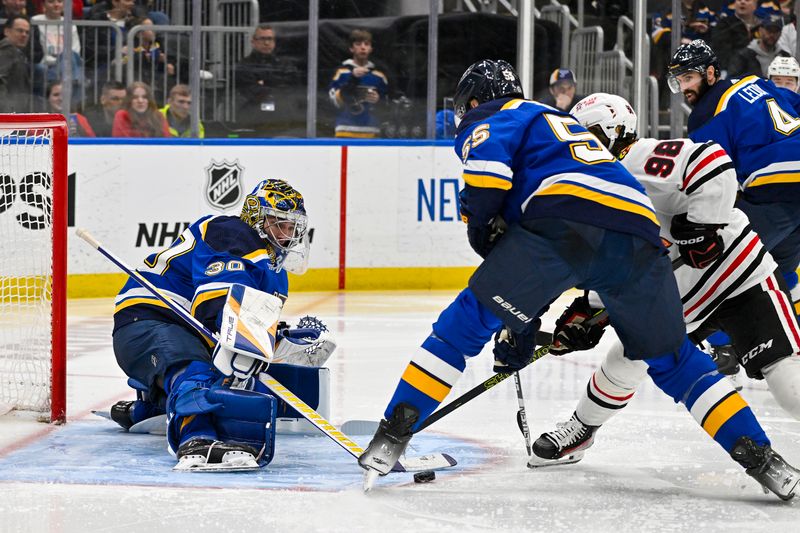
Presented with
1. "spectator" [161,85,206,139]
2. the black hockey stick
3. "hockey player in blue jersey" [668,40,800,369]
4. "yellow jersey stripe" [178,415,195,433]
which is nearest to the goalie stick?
the black hockey stick

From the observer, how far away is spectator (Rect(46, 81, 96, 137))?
7.14 metres

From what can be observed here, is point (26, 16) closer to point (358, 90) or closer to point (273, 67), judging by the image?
point (273, 67)

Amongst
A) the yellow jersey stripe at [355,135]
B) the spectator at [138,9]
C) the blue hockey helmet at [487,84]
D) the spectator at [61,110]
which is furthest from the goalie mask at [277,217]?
the yellow jersey stripe at [355,135]

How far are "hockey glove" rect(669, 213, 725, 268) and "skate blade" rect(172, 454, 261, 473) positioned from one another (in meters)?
1.18

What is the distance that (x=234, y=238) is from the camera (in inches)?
135

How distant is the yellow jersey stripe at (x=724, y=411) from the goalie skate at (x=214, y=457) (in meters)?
1.10

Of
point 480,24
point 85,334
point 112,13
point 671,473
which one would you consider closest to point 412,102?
point 480,24

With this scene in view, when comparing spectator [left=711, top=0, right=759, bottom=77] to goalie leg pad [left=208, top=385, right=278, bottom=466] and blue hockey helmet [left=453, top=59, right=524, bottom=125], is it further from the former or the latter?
goalie leg pad [left=208, top=385, right=278, bottom=466]

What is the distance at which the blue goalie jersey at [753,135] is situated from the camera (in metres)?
4.30

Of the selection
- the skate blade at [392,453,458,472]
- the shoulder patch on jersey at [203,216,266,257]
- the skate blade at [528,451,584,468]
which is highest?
the shoulder patch on jersey at [203,216,266,257]

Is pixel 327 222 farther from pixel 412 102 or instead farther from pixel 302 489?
pixel 302 489

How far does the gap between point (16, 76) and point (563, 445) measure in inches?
190

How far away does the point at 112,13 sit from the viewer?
24.2 ft

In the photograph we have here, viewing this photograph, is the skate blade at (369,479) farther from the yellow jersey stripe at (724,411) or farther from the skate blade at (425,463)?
the yellow jersey stripe at (724,411)
